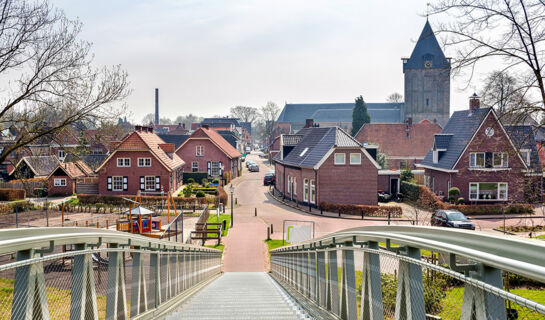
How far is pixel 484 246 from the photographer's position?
2.41 meters

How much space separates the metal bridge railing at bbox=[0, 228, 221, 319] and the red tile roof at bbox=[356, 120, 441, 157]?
179 ft

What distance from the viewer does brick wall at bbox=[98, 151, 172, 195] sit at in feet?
132

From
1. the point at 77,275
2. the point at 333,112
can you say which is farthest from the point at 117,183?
the point at 333,112

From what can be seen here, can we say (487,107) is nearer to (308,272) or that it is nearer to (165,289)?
(308,272)

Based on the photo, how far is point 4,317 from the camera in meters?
2.91

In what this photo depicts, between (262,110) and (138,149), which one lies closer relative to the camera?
(138,149)

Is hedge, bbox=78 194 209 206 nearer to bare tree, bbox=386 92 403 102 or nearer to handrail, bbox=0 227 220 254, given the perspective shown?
handrail, bbox=0 227 220 254

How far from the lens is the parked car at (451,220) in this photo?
77.5 feet

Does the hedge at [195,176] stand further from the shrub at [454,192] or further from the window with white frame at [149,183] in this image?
the shrub at [454,192]

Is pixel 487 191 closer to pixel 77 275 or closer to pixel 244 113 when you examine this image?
pixel 77 275

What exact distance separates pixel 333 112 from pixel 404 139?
53695 mm

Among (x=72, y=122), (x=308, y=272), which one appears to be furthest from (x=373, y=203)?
(x=308, y=272)

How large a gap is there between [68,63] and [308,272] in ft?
43.1

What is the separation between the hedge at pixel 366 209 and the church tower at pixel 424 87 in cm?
4965
